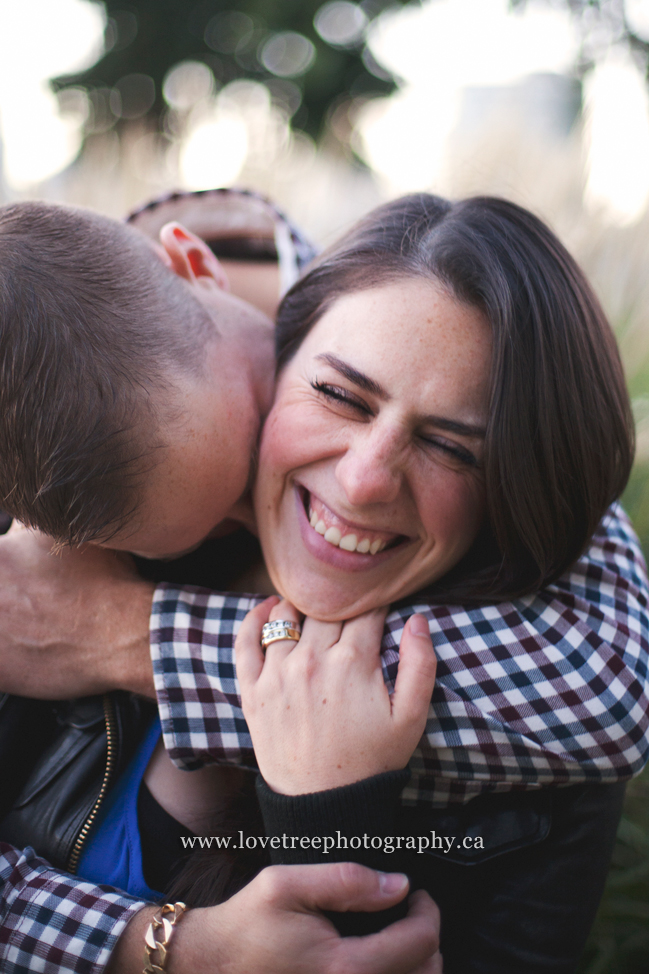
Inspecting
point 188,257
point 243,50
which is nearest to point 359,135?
point 243,50

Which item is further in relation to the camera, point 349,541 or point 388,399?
point 349,541

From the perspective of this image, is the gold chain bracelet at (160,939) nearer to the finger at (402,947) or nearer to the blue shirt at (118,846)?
the blue shirt at (118,846)

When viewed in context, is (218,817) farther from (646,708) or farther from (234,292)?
(234,292)

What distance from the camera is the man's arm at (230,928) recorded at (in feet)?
3.97

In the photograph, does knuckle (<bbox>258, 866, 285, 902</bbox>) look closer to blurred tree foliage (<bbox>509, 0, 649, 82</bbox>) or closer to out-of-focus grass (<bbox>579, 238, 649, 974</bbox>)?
out-of-focus grass (<bbox>579, 238, 649, 974</bbox>)

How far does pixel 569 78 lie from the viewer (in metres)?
9.79

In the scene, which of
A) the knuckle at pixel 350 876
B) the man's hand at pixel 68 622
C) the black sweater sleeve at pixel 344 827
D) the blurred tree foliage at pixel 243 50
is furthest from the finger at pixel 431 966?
the blurred tree foliage at pixel 243 50

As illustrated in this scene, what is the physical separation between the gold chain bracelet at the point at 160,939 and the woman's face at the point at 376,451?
0.73 meters

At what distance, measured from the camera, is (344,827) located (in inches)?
48.7

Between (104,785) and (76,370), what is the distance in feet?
3.32

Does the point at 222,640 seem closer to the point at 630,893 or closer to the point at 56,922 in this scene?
the point at 56,922

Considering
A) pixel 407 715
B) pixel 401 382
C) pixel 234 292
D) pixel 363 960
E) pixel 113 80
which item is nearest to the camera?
pixel 363 960

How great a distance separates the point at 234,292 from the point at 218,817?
1875mm

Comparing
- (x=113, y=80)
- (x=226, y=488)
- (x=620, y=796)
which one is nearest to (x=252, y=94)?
(x=113, y=80)
